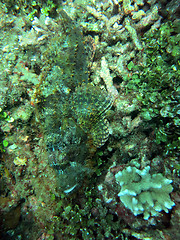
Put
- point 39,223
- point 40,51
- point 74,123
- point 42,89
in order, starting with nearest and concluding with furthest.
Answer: point 39,223
point 74,123
point 42,89
point 40,51

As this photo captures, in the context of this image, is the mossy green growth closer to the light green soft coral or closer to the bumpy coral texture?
the light green soft coral

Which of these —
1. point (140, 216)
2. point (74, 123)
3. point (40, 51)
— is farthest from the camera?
point (40, 51)

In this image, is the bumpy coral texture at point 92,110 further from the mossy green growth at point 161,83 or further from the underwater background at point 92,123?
the mossy green growth at point 161,83

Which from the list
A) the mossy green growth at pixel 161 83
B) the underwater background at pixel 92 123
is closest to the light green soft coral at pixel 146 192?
the underwater background at pixel 92 123

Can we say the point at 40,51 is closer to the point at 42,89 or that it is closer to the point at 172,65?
the point at 42,89

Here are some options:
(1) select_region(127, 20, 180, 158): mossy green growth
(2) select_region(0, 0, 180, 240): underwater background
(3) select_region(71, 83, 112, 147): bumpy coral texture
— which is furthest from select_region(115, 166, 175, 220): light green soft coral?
(3) select_region(71, 83, 112, 147): bumpy coral texture

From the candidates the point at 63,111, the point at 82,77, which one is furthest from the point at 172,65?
the point at 63,111

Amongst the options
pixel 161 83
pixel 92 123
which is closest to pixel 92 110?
pixel 92 123

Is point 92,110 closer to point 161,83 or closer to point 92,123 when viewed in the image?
point 92,123
